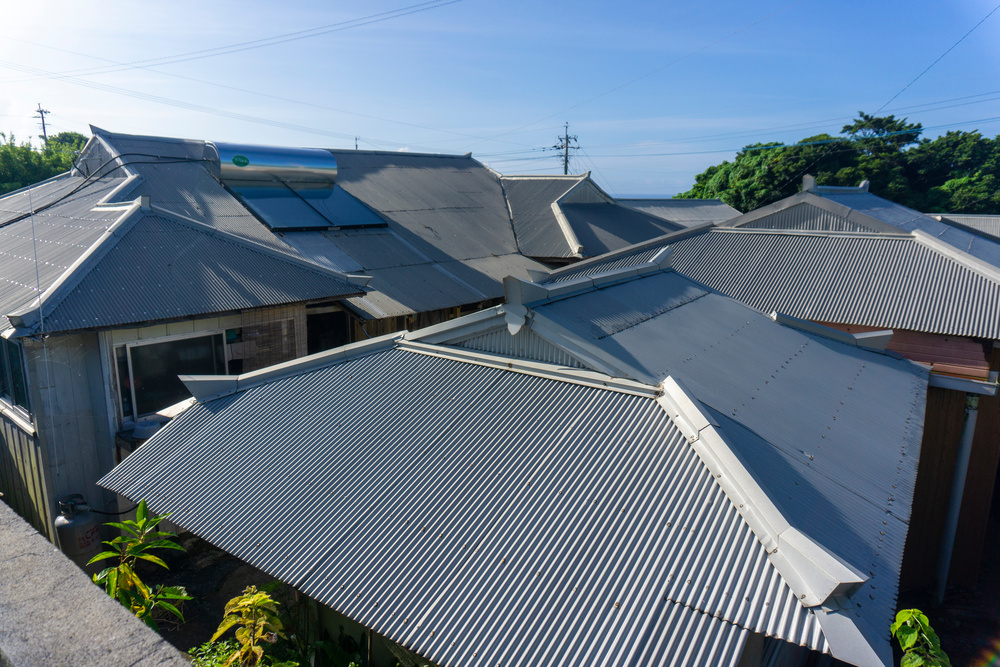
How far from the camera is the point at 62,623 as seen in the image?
3.28 m

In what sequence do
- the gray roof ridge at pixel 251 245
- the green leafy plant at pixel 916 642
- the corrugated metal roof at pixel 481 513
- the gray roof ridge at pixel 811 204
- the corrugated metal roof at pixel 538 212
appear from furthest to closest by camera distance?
the corrugated metal roof at pixel 538 212 → the gray roof ridge at pixel 811 204 → the gray roof ridge at pixel 251 245 → the green leafy plant at pixel 916 642 → the corrugated metal roof at pixel 481 513

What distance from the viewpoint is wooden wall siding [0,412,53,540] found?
11297 mm

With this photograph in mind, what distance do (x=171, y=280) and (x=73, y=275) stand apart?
164 centimetres

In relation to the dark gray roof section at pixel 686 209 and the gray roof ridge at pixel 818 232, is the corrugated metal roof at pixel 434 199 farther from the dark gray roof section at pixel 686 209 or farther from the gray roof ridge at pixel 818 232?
the dark gray roof section at pixel 686 209

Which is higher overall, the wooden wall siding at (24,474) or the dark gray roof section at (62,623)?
the dark gray roof section at (62,623)

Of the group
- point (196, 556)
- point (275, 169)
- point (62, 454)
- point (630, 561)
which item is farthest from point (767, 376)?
point (275, 169)

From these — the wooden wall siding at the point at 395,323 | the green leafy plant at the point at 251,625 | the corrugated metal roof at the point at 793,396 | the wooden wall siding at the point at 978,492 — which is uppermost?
the corrugated metal roof at the point at 793,396

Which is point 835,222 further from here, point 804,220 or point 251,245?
point 251,245

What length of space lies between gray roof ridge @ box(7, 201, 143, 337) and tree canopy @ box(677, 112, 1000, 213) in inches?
1903

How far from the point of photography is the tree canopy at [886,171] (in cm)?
5062

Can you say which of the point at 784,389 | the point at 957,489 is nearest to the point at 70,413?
the point at 784,389

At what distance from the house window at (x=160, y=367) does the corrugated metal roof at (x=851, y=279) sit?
13.1 meters

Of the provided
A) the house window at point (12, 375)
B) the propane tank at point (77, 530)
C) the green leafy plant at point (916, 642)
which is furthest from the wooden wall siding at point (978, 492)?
the house window at point (12, 375)

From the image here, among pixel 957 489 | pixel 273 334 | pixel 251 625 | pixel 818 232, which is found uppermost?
pixel 818 232
